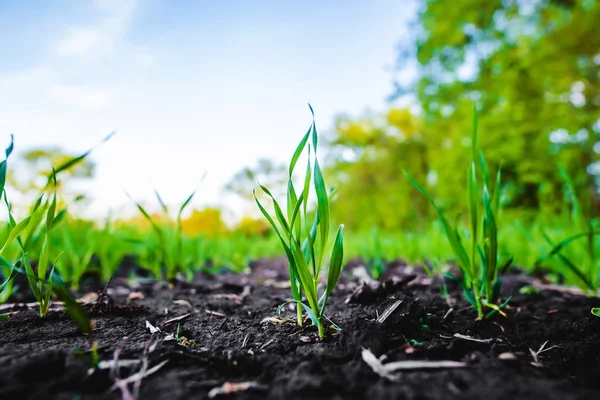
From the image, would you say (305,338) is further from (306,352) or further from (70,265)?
(70,265)

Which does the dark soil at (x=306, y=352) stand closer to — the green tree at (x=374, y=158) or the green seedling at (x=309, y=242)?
the green seedling at (x=309, y=242)

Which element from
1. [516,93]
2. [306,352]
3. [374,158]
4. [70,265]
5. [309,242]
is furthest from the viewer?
[374,158]

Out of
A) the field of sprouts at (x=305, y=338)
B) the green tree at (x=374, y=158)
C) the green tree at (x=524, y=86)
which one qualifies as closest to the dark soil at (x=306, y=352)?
the field of sprouts at (x=305, y=338)

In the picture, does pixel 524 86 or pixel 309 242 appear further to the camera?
pixel 524 86

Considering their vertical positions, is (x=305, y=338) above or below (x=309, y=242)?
below

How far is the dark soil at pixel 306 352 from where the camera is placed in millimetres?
579

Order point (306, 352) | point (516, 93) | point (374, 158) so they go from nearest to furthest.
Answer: point (306, 352) → point (516, 93) → point (374, 158)

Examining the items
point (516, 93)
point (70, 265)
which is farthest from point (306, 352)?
point (516, 93)

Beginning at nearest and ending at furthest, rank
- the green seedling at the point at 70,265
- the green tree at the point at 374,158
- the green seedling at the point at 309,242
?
the green seedling at the point at 309,242 < the green seedling at the point at 70,265 < the green tree at the point at 374,158

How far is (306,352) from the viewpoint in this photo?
29.9 inches

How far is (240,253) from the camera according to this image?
3385 millimetres

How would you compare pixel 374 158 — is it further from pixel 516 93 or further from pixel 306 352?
pixel 306 352

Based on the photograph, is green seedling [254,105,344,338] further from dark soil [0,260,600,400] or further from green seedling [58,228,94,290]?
green seedling [58,228,94,290]

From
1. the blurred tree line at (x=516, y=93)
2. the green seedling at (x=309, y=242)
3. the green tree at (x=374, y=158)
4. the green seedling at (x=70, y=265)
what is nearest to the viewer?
the green seedling at (x=309, y=242)
